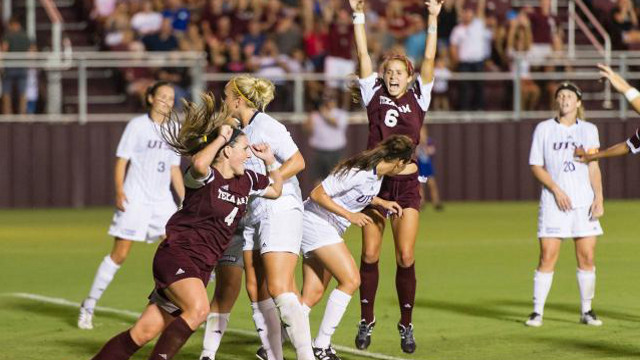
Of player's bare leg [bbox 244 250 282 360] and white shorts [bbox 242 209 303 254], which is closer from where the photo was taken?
white shorts [bbox 242 209 303 254]

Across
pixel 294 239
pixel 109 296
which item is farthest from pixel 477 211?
pixel 294 239

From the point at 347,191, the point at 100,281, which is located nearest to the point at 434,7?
the point at 347,191

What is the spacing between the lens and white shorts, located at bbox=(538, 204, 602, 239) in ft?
40.3

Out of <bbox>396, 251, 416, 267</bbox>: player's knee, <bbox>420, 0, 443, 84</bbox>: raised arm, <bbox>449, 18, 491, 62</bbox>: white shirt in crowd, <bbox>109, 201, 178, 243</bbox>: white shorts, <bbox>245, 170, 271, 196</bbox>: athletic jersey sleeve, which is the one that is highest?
<bbox>449, 18, 491, 62</bbox>: white shirt in crowd

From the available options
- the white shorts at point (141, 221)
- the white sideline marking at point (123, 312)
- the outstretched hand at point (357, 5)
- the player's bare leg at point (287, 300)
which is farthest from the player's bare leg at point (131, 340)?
the white shorts at point (141, 221)

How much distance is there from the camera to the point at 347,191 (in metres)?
10.3

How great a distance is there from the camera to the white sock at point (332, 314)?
10.2 meters

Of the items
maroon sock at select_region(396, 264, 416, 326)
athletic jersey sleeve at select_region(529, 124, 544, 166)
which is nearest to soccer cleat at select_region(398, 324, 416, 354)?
maroon sock at select_region(396, 264, 416, 326)

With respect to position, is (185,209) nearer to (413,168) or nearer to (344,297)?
(344,297)

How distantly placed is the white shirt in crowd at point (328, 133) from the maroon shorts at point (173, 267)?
17077 mm

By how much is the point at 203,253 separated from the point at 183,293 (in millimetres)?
326

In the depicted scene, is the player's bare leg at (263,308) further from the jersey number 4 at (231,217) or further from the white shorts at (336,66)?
the white shorts at (336,66)

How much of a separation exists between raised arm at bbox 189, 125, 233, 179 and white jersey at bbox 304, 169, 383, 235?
1499mm

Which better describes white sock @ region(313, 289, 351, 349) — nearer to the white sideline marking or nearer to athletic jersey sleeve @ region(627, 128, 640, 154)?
the white sideline marking
